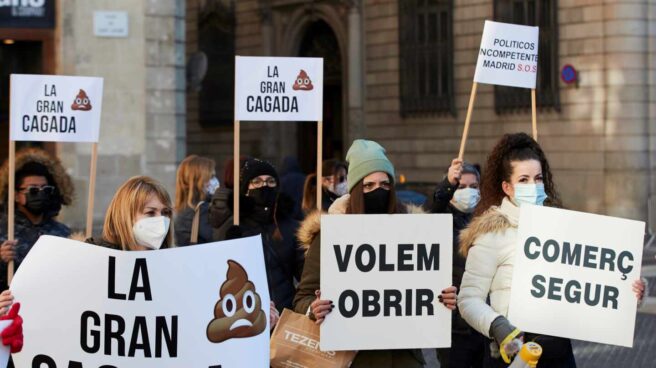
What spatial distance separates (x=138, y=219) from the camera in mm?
5582

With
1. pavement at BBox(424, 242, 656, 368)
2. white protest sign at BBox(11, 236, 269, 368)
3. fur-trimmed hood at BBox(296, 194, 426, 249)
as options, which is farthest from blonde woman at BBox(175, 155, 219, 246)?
white protest sign at BBox(11, 236, 269, 368)

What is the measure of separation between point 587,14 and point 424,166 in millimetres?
5872

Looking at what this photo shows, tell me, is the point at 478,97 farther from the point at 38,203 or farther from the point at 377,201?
the point at 377,201

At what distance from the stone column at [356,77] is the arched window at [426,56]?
173 centimetres

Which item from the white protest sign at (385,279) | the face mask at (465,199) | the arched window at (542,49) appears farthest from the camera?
the arched window at (542,49)

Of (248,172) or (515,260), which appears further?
(248,172)

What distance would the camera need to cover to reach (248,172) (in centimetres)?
862

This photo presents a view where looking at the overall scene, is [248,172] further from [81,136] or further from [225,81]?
[225,81]

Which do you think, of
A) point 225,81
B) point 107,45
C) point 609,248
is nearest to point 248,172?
point 609,248

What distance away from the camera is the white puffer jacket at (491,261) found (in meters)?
6.11

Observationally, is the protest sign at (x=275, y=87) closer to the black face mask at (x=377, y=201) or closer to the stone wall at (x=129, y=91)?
the black face mask at (x=377, y=201)

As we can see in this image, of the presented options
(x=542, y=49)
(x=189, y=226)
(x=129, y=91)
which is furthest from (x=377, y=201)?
(x=542, y=49)

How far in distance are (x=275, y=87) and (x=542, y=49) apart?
19.6m

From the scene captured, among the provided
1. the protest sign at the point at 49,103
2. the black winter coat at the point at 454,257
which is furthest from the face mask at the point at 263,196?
the protest sign at the point at 49,103
